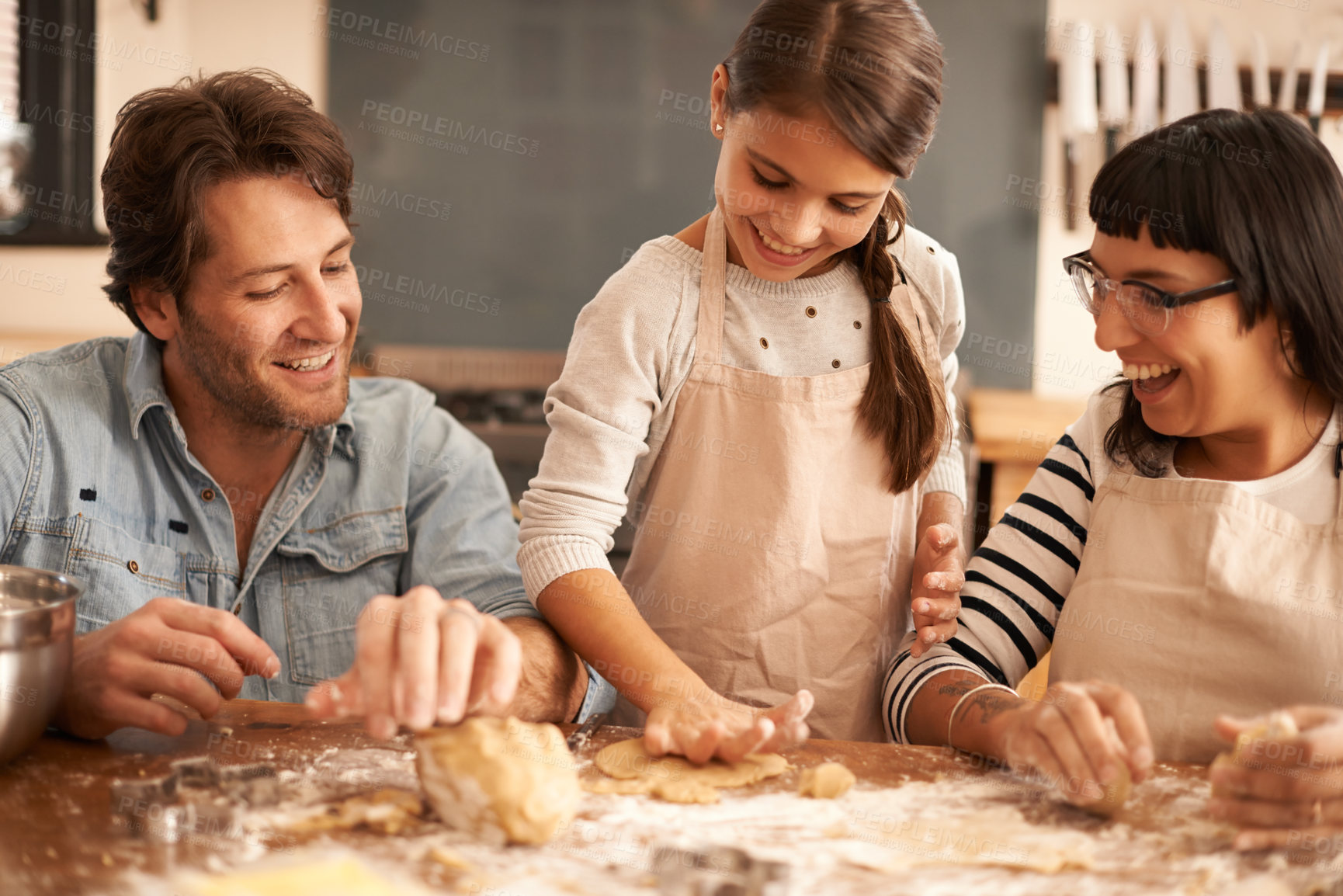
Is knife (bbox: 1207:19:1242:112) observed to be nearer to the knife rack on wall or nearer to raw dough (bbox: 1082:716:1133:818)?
the knife rack on wall

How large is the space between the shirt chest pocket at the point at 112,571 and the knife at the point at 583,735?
64 centimetres

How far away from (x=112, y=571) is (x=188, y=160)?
0.56 m

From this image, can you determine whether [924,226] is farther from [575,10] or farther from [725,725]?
[725,725]

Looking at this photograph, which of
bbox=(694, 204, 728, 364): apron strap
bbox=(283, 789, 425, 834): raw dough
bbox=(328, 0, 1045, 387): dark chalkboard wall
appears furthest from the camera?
bbox=(328, 0, 1045, 387): dark chalkboard wall

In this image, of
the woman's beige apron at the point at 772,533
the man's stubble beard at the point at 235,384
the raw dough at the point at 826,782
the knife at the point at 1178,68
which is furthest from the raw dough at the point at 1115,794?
the knife at the point at 1178,68

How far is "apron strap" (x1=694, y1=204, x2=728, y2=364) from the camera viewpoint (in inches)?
53.8

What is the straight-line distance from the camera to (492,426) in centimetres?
288

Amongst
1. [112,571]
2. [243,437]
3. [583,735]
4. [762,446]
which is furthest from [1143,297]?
[112,571]

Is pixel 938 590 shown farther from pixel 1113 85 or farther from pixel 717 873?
pixel 1113 85

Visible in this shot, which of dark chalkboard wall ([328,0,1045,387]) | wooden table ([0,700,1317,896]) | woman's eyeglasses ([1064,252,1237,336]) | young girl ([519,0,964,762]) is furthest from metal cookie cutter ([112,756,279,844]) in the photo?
dark chalkboard wall ([328,0,1045,387])

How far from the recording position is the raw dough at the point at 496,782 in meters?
0.89

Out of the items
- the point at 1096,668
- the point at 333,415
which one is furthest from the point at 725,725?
the point at 333,415

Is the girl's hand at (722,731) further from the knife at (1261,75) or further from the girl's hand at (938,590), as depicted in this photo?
the knife at (1261,75)

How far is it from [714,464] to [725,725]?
414 mm
